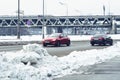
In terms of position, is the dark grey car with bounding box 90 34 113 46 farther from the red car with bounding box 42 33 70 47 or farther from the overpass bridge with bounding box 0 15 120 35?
the overpass bridge with bounding box 0 15 120 35

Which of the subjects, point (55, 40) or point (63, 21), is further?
point (63, 21)

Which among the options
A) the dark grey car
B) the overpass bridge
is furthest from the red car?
→ the overpass bridge

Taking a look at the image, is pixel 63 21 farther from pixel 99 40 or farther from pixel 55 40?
pixel 55 40

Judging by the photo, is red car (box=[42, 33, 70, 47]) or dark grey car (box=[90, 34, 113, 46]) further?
dark grey car (box=[90, 34, 113, 46])

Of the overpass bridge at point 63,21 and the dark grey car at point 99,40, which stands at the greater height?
the overpass bridge at point 63,21

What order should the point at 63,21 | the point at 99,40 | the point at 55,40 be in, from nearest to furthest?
1. the point at 55,40
2. the point at 99,40
3. the point at 63,21

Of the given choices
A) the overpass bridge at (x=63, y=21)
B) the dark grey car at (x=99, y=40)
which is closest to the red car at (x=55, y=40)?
the dark grey car at (x=99, y=40)

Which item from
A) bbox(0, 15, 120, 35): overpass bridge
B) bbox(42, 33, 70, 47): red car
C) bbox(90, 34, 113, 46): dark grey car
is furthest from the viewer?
bbox(0, 15, 120, 35): overpass bridge

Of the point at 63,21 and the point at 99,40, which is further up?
the point at 63,21

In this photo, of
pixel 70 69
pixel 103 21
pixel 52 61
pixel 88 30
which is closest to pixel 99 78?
pixel 70 69

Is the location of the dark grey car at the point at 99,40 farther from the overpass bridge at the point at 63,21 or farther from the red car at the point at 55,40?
the overpass bridge at the point at 63,21

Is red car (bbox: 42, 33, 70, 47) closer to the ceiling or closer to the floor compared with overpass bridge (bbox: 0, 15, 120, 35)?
closer to the floor

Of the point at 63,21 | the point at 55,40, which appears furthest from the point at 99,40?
the point at 63,21

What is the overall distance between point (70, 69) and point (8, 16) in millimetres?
146151
